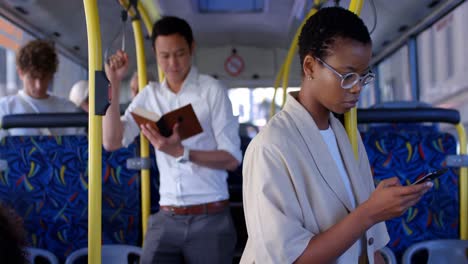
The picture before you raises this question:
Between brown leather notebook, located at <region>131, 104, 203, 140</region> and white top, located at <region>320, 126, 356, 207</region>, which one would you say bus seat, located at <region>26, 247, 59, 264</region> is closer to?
brown leather notebook, located at <region>131, 104, 203, 140</region>

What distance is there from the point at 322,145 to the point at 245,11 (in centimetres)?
587

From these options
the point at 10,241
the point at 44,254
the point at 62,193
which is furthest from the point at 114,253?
the point at 10,241

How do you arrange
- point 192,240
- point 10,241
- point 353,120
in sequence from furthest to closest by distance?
point 192,240
point 353,120
point 10,241

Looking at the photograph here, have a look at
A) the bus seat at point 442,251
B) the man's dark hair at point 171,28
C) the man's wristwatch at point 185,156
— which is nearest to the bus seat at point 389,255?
the bus seat at point 442,251

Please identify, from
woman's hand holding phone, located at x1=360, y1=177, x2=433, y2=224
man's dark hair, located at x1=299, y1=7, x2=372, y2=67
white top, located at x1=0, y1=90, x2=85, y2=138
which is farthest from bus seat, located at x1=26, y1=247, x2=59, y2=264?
woman's hand holding phone, located at x1=360, y1=177, x2=433, y2=224

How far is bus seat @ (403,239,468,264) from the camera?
125 inches

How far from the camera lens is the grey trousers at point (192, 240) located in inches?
101

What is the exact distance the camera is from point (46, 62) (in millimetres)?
3836

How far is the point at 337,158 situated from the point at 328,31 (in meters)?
0.43

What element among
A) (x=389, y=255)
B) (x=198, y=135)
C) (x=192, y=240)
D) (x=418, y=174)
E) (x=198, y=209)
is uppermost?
(x=198, y=135)

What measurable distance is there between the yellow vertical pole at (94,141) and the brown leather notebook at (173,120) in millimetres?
362

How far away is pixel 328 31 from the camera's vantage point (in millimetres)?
1727

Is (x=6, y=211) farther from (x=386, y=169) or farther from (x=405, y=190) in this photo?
(x=386, y=169)

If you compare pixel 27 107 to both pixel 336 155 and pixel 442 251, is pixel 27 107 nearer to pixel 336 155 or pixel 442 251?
pixel 336 155
